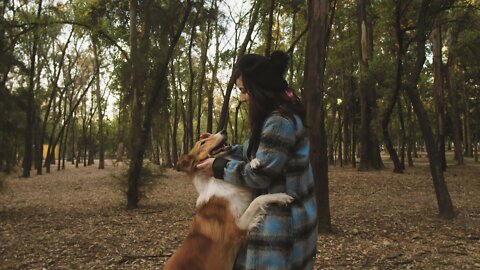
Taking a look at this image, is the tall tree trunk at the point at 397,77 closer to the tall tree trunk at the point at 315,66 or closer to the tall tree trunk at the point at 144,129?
the tall tree trunk at the point at 315,66

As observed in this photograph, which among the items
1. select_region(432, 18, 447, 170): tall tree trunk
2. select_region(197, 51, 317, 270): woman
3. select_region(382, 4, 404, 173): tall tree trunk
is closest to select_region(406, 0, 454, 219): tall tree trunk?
select_region(382, 4, 404, 173): tall tree trunk

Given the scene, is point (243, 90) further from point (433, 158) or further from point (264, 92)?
point (433, 158)

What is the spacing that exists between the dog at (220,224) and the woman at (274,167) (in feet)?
0.15

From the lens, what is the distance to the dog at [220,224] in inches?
85.7

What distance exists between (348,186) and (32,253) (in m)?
10.7

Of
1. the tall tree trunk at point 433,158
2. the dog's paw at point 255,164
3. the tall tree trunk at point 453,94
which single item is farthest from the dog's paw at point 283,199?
the tall tree trunk at point 453,94

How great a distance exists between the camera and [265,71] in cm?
236

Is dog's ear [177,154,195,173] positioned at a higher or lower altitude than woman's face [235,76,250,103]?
lower

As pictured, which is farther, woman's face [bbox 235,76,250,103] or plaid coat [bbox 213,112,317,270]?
woman's face [bbox 235,76,250,103]

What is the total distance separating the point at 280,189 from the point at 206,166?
40 centimetres

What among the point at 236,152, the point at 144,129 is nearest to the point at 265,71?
the point at 236,152

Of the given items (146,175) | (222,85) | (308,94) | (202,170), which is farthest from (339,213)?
(222,85)

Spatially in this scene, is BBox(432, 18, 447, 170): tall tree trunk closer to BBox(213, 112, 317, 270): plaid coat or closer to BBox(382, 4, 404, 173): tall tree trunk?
BBox(382, 4, 404, 173): tall tree trunk

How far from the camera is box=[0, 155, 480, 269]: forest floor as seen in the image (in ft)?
21.4
